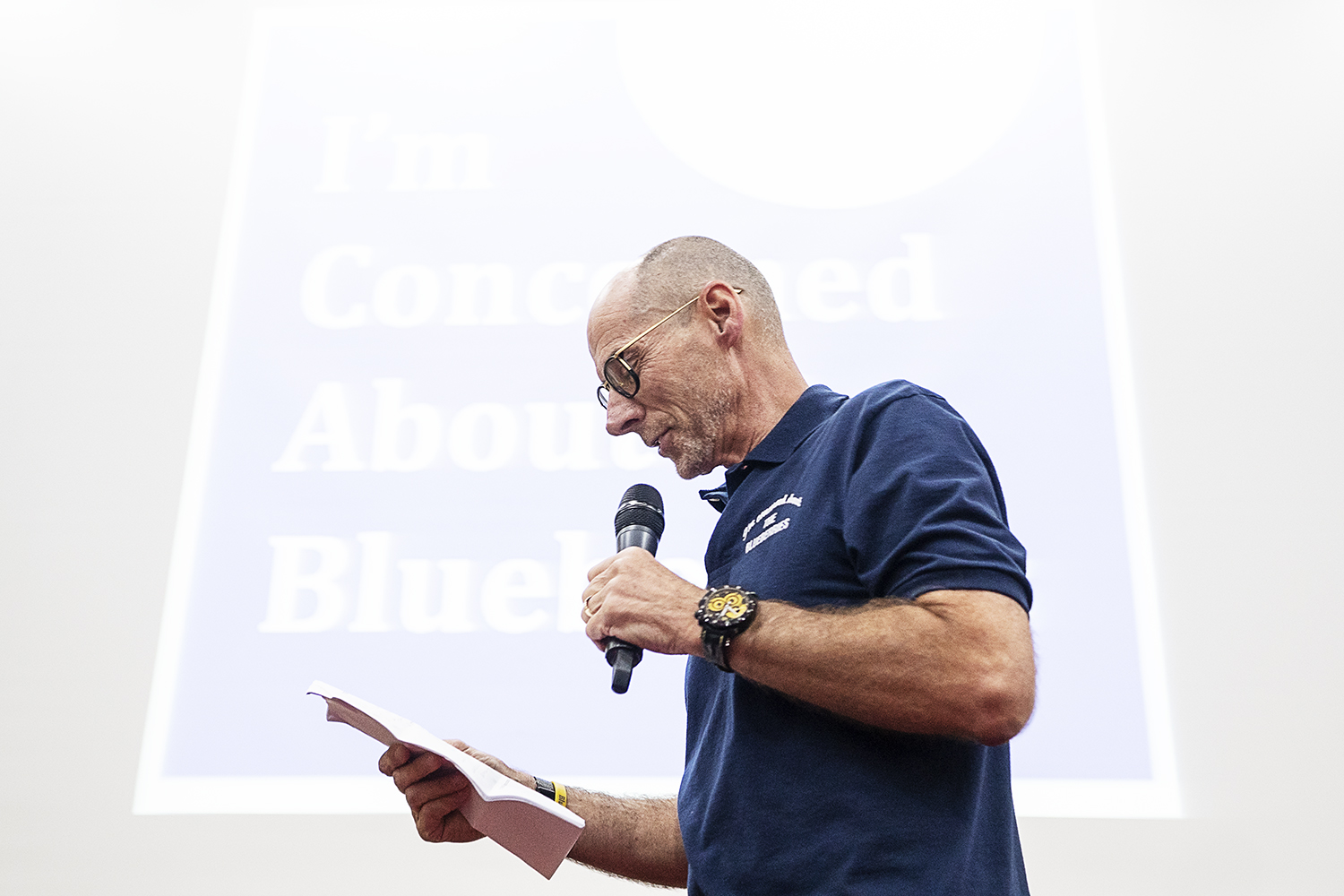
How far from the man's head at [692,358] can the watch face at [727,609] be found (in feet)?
1.61

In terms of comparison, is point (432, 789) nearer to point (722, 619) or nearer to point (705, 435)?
point (722, 619)

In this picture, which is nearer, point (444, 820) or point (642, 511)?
point (444, 820)

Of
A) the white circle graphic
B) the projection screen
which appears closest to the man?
the projection screen

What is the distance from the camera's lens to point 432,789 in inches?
57.5

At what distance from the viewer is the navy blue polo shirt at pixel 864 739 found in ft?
3.79

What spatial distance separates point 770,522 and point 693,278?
0.53m

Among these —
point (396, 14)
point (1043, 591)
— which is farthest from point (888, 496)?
point (396, 14)

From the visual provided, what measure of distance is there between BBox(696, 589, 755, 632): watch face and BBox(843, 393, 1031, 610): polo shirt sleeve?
0.46 feet

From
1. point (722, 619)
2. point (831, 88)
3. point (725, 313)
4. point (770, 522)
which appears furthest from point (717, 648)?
point (831, 88)

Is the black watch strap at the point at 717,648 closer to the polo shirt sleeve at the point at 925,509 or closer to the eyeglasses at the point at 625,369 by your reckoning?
the polo shirt sleeve at the point at 925,509

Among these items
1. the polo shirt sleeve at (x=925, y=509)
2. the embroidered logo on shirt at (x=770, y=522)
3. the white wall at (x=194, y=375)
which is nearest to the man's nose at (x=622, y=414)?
the embroidered logo on shirt at (x=770, y=522)

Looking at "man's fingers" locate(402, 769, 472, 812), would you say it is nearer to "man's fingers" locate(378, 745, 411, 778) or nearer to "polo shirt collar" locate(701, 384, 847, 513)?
"man's fingers" locate(378, 745, 411, 778)

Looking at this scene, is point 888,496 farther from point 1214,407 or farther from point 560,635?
point 1214,407

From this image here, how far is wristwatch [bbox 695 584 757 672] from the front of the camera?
1.20 metres
